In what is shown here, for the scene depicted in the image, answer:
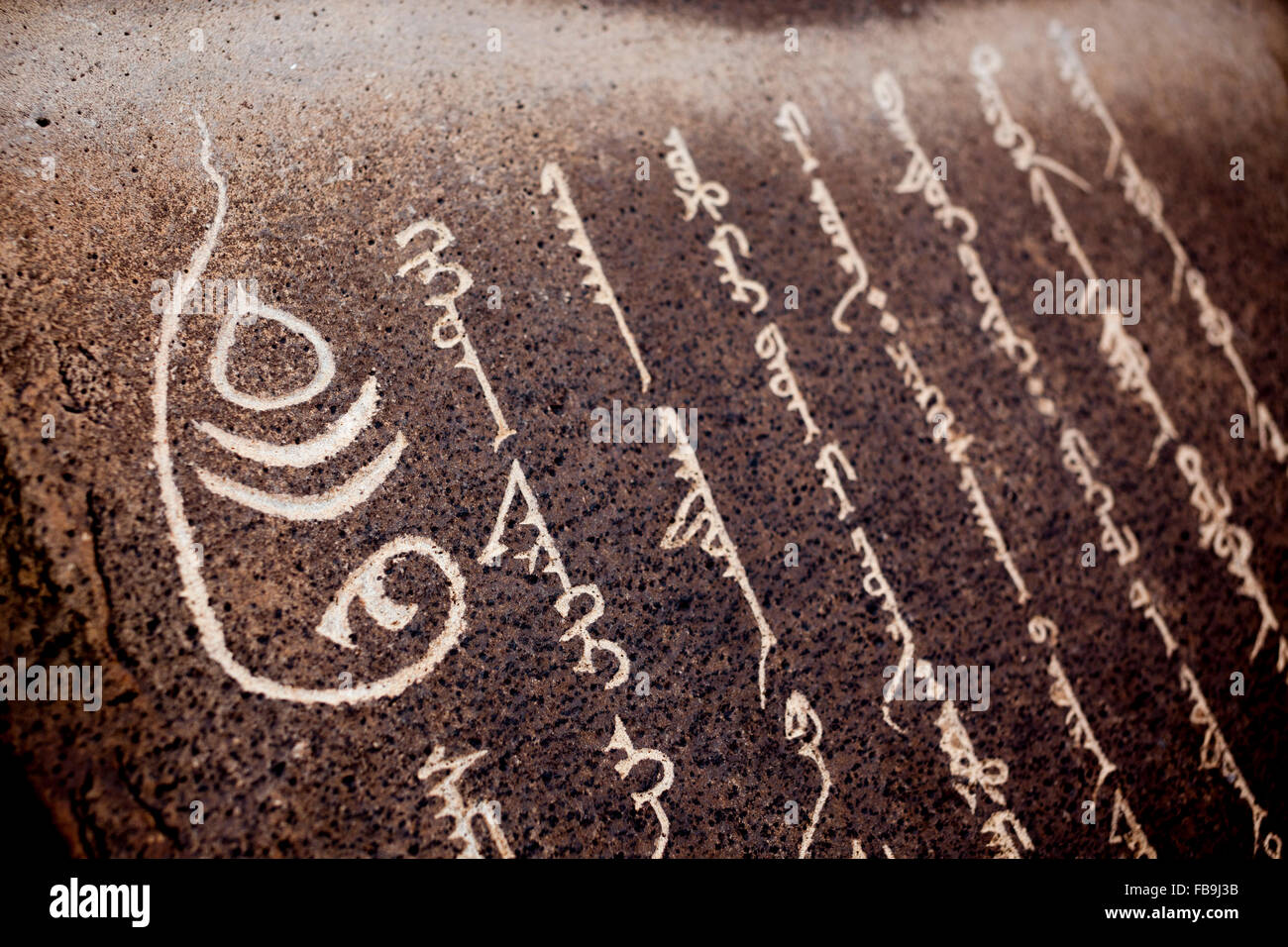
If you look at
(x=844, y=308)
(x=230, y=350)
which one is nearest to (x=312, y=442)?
(x=230, y=350)

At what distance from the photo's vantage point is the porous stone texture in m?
1.28

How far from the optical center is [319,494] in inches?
54.1

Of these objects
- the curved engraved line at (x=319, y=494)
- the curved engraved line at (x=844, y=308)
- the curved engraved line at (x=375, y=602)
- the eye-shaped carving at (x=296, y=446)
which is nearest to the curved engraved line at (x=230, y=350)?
the eye-shaped carving at (x=296, y=446)

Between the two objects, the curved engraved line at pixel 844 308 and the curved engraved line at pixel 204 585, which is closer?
the curved engraved line at pixel 204 585

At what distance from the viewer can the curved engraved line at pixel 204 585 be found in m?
1.28

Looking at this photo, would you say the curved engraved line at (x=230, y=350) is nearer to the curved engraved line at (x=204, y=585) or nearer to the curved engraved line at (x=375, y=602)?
the curved engraved line at (x=204, y=585)

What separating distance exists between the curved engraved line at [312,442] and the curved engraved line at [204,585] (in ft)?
0.31

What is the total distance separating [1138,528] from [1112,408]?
0.32 m

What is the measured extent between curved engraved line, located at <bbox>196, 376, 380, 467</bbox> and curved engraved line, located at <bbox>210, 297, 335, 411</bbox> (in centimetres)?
7

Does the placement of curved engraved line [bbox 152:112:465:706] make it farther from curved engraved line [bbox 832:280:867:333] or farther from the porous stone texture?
curved engraved line [bbox 832:280:867:333]

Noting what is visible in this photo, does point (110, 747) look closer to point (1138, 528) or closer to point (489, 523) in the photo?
point (489, 523)

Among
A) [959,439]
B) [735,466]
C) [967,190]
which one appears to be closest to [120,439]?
[735,466]

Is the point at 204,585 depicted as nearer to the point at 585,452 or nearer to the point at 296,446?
the point at 296,446

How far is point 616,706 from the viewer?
1.44m
